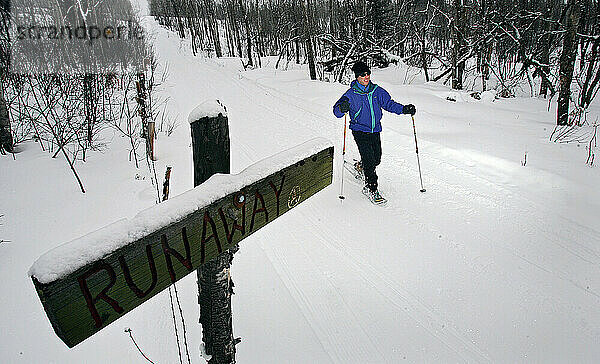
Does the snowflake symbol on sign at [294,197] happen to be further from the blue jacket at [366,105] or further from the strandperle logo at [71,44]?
the strandperle logo at [71,44]

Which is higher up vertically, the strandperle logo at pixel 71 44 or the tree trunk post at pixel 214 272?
the strandperle logo at pixel 71 44

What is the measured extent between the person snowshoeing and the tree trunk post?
2692 mm

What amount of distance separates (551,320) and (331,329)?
1705 mm

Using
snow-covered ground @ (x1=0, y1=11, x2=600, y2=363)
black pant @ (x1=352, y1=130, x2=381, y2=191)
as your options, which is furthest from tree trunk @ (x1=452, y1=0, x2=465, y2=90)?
black pant @ (x1=352, y1=130, x2=381, y2=191)

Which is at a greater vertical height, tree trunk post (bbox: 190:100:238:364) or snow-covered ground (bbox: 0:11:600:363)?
tree trunk post (bbox: 190:100:238:364)

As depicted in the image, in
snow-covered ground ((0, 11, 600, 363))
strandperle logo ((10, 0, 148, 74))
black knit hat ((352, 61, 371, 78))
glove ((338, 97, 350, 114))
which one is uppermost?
strandperle logo ((10, 0, 148, 74))

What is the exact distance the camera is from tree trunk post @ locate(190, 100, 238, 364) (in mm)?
1363

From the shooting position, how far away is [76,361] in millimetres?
2336

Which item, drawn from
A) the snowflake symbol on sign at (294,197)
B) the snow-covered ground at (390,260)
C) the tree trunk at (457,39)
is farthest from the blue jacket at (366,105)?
the tree trunk at (457,39)

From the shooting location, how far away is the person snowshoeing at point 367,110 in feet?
12.8

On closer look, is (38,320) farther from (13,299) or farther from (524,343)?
(524,343)

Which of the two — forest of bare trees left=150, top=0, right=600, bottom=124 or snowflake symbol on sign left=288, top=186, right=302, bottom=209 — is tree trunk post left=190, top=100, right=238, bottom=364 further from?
forest of bare trees left=150, top=0, right=600, bottom=124

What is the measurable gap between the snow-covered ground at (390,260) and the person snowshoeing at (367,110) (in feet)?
1.87

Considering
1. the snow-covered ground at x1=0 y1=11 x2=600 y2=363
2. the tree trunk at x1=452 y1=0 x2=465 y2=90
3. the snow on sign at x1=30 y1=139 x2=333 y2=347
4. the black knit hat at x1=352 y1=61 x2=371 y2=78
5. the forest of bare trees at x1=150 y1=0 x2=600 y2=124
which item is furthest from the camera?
the tree trunk at x1=452 y1=0 x2=465 y2=90
